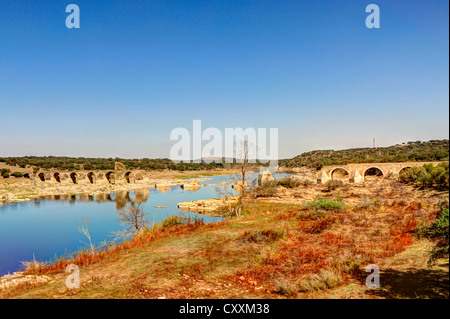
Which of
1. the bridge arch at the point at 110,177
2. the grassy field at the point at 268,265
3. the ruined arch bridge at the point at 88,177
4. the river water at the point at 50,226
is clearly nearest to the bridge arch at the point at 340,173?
the river water at the point at 50,226

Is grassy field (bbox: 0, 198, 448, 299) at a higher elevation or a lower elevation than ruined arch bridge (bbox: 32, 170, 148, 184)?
higher

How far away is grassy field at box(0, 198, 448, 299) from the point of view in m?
5.55

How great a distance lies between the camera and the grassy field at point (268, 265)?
555 centimetres

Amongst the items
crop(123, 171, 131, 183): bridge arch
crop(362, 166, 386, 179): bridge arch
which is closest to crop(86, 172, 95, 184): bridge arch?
crop(123, 171, 131, 183): bridge arch

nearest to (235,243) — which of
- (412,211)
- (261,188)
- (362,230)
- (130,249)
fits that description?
(130,249)

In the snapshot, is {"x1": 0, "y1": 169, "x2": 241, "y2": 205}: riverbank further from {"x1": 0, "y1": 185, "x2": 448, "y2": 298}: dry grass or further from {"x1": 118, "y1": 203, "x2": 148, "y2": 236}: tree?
{"x1": 0, "y1": 185, "x2": 448, "y2": 298}: dry grass

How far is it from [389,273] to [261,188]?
2773 centimetres

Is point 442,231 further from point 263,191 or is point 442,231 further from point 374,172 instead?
point 374,172

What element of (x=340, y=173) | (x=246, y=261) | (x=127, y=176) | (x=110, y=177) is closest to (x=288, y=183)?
(x=340, y=173)
